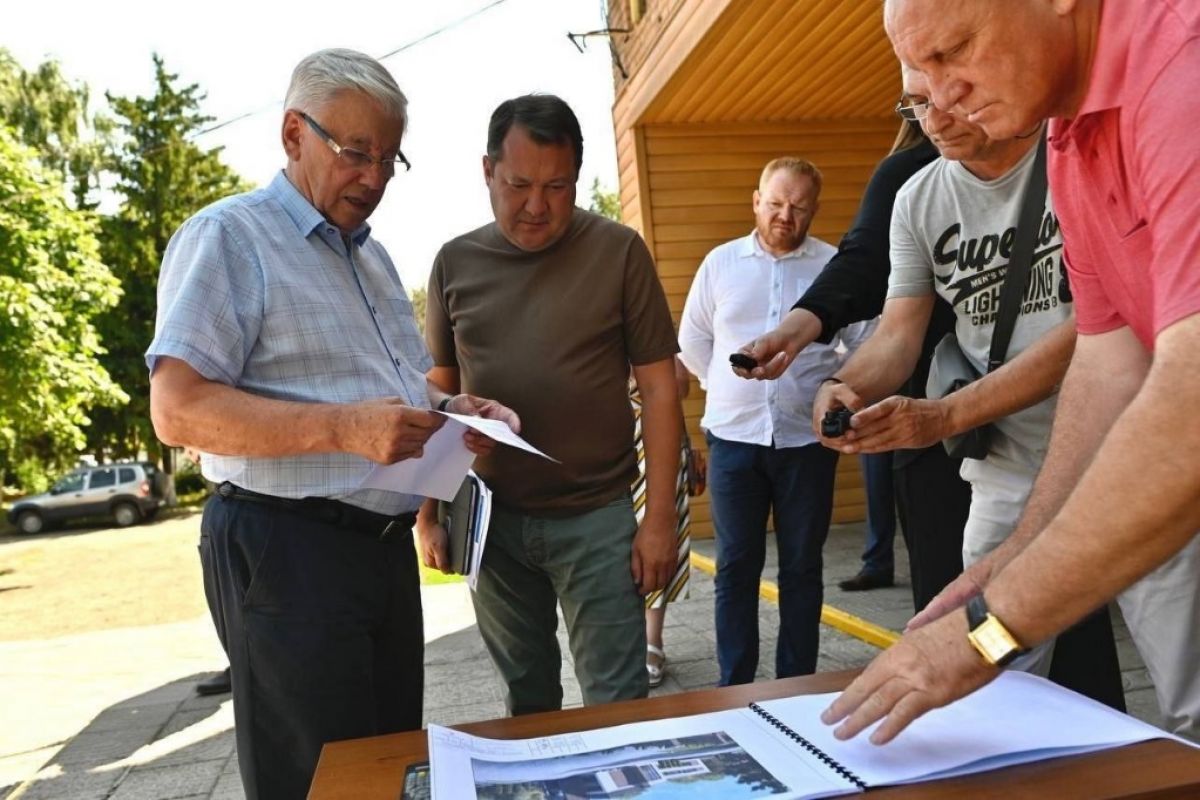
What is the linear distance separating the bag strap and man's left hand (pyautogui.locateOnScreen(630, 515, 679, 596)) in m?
0.90

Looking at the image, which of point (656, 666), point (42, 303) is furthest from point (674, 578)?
point (42, 303)

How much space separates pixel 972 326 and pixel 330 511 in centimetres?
138

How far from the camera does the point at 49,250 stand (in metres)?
14.9

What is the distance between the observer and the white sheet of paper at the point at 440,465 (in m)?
1.69

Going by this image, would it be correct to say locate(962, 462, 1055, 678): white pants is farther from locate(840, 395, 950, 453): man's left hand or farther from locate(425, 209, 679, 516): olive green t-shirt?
locate(425, 209, 679, 516): olive green t-shirt

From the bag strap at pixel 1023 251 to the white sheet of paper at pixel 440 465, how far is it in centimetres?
98

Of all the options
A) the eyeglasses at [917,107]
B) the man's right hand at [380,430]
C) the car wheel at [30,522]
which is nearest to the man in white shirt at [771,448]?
the eyeglasses at [917,107]

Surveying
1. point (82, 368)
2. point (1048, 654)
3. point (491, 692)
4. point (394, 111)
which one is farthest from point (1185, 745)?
point (82, 368)

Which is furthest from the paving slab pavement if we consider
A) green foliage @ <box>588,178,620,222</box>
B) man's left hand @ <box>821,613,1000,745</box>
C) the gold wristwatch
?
green foliage @ <box>588,178,620,222</box>

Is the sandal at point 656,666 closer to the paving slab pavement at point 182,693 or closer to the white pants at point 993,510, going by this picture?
the paving slab pavement at point 182,693

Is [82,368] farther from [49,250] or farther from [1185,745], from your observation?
[1185,745]

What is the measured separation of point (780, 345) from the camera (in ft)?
6.96

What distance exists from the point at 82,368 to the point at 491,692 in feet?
41.3

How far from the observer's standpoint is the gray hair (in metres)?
1.79
